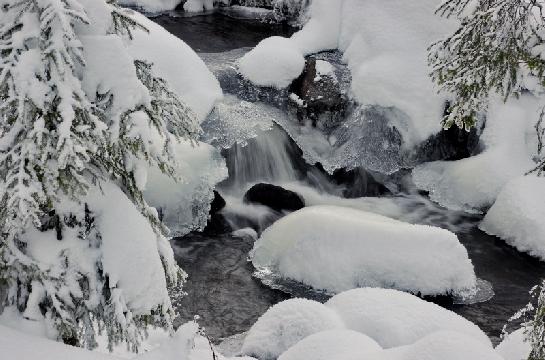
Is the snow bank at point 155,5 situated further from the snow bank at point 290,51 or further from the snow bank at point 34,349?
the snow bank at point 34,349

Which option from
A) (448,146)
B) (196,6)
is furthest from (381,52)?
(196,6)

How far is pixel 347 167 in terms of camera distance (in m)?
15.5

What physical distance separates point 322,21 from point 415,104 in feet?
13.2

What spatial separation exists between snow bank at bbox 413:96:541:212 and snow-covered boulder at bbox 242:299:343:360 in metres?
6.84

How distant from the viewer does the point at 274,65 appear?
16.2 meters

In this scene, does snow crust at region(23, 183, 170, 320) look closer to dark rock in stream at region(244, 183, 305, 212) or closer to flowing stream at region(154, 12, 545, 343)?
flowing stream at region(154, 12, 545, 343)

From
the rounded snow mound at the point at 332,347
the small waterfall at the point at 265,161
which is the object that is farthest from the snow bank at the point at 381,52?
the rounded snow mound at the point at 332,347

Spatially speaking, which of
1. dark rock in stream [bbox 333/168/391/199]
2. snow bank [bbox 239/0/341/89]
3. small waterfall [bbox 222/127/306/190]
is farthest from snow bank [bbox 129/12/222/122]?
dark rock in stream [bbox 333/168/391/199]

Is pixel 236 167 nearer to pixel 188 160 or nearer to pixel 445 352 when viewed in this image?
pixel 188 160

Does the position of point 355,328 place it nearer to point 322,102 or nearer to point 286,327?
point 286,327

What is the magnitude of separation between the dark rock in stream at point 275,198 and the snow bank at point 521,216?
160 inches

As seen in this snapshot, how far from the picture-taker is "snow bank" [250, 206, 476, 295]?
10.7m

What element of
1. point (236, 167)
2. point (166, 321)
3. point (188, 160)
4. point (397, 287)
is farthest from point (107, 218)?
point (236, 167)

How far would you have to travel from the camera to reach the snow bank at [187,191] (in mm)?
12953
